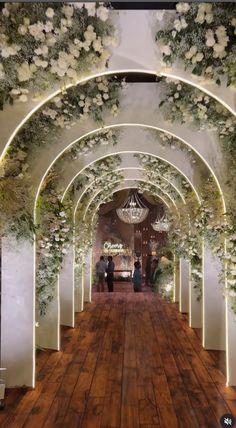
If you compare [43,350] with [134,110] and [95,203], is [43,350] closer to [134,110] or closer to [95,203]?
[134,110]

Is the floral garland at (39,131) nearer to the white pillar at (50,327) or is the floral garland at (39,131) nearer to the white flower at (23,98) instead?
the white flower at (23,98)

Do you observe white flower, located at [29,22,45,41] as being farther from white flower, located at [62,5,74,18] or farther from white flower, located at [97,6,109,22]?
white flower, located at [97,6,109,22]

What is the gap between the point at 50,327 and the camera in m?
7.88

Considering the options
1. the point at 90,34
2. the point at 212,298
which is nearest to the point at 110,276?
the point at 212,298

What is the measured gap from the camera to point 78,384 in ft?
20.3

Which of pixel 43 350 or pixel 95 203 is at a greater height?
pixel 95 203

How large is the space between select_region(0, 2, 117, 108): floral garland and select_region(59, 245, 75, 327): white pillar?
528cm

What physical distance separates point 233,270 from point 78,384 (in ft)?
8.39

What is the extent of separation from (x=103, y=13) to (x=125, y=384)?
4486 millimetres

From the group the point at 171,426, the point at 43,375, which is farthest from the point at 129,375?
the point at 171,426

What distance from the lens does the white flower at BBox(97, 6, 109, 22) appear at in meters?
3.78

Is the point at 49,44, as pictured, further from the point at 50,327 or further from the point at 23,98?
the point at 50,327

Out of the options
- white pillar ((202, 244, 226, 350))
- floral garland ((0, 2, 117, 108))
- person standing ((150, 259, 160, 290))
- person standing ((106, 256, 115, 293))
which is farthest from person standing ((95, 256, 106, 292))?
floral garland ((0, 2, 117, 108))

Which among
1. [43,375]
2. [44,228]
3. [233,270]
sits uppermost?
[44,228]
